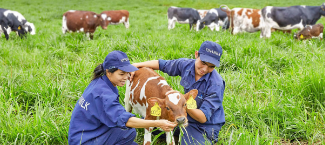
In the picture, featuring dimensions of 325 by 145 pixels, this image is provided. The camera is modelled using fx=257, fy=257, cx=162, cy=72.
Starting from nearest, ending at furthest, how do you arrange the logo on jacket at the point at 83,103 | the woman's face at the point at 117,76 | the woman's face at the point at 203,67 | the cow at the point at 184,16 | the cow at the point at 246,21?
1. the logo on jacket at the point at 83,103
2. the woman's face at the point at 117,76
3. the woman's face at the point at 203,67
4. the cow at the point at 246,21
5. the cow at the point at 184,16

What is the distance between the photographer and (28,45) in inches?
258

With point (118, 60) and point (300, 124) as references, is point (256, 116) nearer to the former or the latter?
point (300, 124)

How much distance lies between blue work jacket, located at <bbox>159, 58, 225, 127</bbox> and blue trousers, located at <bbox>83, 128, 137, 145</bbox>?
73cm

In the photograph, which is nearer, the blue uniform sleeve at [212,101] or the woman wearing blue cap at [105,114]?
the woman wearing blue cap at [105,114]

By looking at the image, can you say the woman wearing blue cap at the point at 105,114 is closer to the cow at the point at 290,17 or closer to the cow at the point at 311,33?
the cow at the point at 311,33

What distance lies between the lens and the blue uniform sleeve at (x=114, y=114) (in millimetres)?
2045

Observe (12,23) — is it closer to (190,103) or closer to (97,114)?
(97,114)

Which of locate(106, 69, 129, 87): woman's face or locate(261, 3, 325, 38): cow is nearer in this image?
locate(106, 69, 129, 87): woman's face

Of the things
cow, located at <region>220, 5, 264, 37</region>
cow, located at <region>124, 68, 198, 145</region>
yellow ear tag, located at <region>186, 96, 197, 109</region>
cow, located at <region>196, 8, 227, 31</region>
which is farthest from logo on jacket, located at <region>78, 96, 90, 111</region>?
cow, located at <region>196, 8, 227, 31</region>

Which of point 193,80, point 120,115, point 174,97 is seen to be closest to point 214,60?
point 193,80

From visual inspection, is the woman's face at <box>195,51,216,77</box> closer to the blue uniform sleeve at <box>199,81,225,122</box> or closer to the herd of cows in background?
the blue uniform sleeve at <box>199,81,225,122</box>

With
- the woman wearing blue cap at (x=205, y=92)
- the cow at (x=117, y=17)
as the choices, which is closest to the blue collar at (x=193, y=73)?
the woman wearing blue cap at (x=205, y=92)

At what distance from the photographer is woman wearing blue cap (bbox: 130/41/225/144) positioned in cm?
256

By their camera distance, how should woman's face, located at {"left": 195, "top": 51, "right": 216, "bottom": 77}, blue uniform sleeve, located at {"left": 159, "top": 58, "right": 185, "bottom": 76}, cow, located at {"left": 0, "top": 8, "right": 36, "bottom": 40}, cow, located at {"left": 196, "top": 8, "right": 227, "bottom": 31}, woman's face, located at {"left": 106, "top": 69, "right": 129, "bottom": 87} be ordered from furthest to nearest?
cow, located at {"left": 196, "top": 8, "right": 227, "bottom": 31} < cow, located at {"left": 0, "top": 8, "right": 36, "bottom": 40} < blue uniform sleeve, located at {"left": 159, "top": 58, "right": 185, "bottom": 76} < woman's face, located at {"left": 195, "top": 51, "right": 216, "bottom": 77} < woman's face, located at {"left": 106, "top": 69, "right": 129, "bottom": 87}
